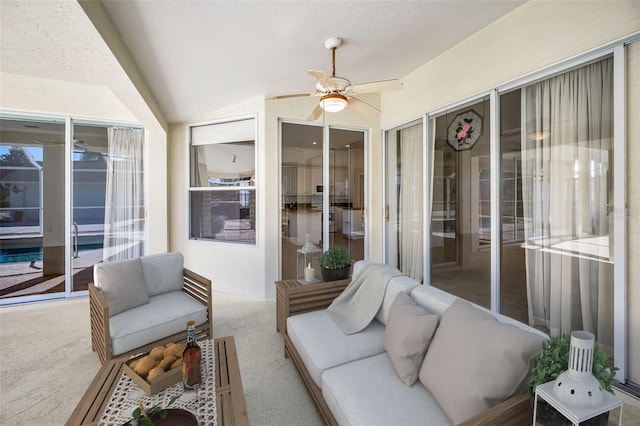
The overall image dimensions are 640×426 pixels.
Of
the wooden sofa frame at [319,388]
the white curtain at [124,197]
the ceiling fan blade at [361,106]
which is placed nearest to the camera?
the wooden sofa frame at [319,388]

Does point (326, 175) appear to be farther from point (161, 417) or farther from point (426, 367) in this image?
point (161, 417)

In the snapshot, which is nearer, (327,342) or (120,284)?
(327,342)

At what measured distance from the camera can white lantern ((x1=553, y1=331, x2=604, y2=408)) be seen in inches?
38.4

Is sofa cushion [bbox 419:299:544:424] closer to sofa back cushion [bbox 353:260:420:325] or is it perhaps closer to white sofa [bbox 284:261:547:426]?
white sofa [bbox 284:261:547:426]

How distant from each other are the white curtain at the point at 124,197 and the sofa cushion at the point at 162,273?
6.31 feet

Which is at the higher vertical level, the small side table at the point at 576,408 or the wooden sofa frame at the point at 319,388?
the small side table at the point at 576,408

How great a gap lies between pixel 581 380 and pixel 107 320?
2.76 meters

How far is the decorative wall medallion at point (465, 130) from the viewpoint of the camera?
10.8ft

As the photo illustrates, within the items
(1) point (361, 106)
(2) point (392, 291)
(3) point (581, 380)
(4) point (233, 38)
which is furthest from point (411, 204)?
(3) point (581, 380)

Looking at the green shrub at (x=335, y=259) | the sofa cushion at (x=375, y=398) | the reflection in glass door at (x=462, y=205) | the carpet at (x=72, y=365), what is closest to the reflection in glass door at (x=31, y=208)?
the carpet at (x=72, y=365)

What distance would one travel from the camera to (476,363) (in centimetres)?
121

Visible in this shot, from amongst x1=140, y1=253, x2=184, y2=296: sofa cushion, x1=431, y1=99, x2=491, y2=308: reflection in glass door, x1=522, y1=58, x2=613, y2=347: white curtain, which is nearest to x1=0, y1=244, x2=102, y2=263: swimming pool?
x1=140, y1=253, x2=184, y2=296: sofa cushion

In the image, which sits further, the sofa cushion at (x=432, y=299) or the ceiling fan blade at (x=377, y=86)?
the ceiling fan blade at (x=377, y=86)

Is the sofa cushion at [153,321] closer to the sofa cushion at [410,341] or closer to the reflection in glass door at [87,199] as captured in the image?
the sofa cushion at [410,341]
